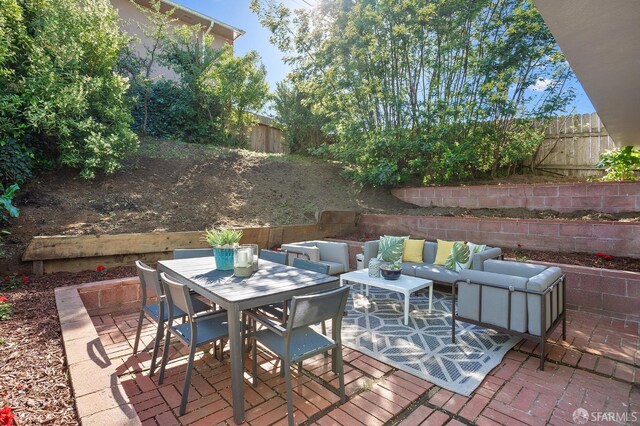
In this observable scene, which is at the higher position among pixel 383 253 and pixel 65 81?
pixel 65 81

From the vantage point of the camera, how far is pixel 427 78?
6.83 m

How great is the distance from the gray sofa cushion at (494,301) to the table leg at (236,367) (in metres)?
2.18

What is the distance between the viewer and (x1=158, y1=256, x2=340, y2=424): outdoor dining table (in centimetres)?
193

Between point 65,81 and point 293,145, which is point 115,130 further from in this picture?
point 293,145

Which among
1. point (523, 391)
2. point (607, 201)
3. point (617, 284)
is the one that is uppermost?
point (607, 201)

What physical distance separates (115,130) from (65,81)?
0.93m

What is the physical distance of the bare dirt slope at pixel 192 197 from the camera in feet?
15.1

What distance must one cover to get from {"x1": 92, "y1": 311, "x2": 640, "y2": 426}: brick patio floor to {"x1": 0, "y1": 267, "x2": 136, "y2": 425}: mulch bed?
489 mm

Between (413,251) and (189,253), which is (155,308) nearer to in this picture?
(189,253)

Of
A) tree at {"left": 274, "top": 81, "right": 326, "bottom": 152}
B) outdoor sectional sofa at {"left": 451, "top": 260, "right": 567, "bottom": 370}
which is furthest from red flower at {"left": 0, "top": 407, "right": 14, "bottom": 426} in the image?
tree at {"left": 274, "top": 81, "right": 326, "bottom": 152}

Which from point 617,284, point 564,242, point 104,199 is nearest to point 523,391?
point 617,284

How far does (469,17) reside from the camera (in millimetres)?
5996

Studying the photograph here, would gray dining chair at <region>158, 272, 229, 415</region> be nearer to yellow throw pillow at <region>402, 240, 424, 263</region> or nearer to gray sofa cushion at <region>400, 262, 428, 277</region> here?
gray sofa cushion at <region>400, 262, 428, 277</region>

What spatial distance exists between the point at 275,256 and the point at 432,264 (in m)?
2.49
